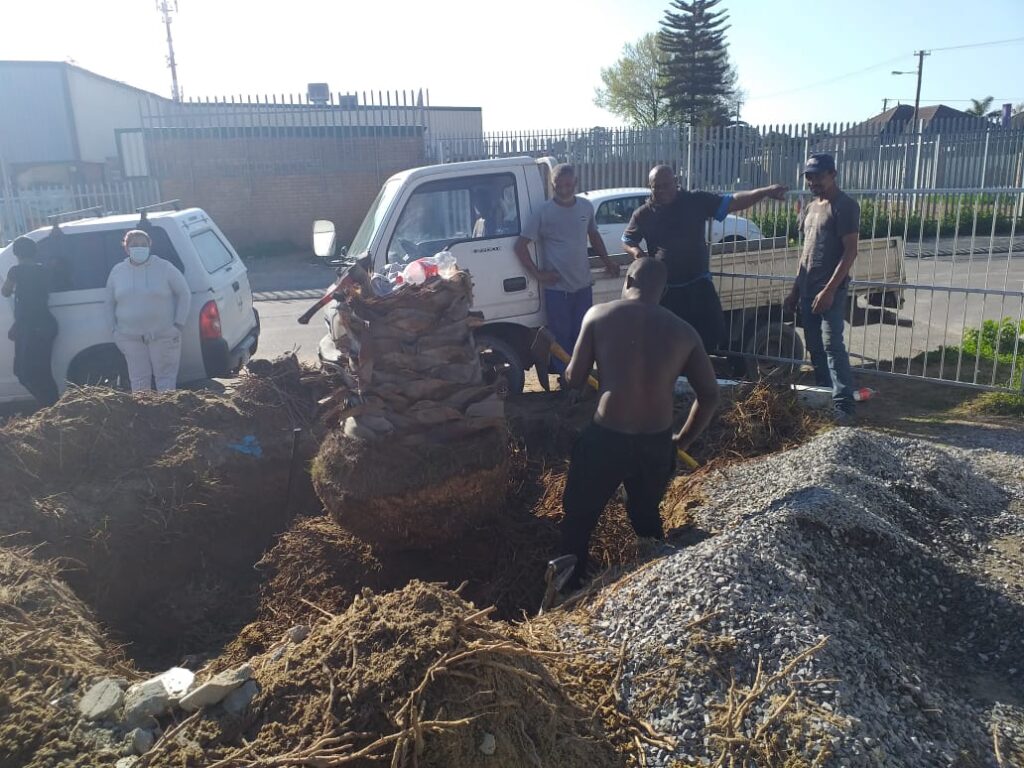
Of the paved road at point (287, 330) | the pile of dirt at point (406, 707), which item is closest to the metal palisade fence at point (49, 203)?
the paved road at point (287, 330)

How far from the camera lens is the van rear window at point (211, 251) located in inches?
325

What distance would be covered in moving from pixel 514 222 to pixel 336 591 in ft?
12.5

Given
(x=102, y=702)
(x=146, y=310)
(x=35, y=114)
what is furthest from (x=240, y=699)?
(x=35, y=114)

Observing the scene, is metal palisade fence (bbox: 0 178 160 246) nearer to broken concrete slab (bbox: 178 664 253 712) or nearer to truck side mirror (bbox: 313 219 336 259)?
truck side mirror (bbox: 313 219 336 259)

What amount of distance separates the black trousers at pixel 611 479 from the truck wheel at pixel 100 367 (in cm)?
524

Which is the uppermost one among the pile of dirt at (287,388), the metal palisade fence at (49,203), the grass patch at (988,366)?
the metal palisade fence at (49,203)

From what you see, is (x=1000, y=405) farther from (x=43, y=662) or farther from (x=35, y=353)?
(x=35, y=353)

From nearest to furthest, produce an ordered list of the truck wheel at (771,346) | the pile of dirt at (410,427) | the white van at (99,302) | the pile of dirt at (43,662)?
the pile of dirt at (43,662) < the pile of dirt at (410,427) < the white van at (99,302) < the truck wheel at (771,346)

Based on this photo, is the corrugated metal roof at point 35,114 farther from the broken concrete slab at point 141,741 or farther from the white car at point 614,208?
the broken concrete slab at point 141,741

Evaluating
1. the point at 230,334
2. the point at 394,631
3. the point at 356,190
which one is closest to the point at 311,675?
the point at 394,631

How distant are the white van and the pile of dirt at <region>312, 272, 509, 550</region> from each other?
143 inches

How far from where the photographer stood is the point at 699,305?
7039 millimetres

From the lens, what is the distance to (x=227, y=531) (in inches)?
232

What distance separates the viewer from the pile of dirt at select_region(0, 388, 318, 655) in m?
5.18
